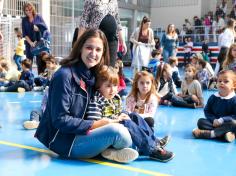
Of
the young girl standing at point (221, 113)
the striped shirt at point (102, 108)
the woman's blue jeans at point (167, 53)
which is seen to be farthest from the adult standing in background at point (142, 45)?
the striped shirt at point (102, 108)

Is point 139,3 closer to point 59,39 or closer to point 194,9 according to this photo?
point 194,9

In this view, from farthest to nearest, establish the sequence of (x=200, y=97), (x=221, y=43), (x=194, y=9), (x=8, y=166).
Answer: (x=194, y=9), (x=221, y=43), (x=200, y=97), (x=8, y=166)

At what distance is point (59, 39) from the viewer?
42.4 feet

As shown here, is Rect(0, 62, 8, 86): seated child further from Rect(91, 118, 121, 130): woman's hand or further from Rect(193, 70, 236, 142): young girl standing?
Rect(91, 118, 121, 130): woman's hand

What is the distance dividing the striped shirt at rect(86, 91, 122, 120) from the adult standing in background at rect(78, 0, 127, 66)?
2.31 ft

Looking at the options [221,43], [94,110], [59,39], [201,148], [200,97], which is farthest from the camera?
[59,39]

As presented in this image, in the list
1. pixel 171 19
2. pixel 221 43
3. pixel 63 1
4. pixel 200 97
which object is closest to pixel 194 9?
pixel 171 19

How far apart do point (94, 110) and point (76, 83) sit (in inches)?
9.0

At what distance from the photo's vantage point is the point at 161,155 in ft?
8.25

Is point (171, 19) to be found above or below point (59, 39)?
above

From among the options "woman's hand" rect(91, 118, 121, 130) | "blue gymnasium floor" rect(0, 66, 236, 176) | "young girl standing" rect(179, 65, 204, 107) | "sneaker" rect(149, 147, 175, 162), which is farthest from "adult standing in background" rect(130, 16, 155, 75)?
"woman's hand" rect(91, 118, 121, 130)

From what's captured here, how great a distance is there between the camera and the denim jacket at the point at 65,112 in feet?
7.59

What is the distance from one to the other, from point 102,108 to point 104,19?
103cm

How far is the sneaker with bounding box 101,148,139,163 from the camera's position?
94.8 inches
